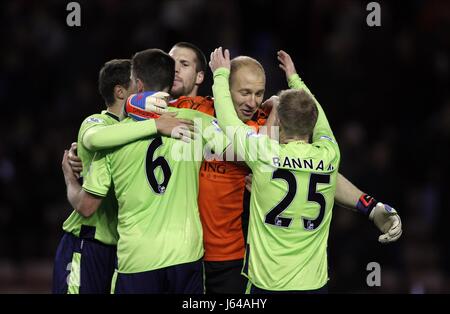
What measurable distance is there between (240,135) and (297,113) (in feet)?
1.08

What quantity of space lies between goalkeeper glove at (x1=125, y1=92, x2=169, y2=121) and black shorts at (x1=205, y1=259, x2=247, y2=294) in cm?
106

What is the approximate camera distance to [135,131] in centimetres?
441

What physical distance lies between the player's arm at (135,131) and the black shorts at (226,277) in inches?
35.7

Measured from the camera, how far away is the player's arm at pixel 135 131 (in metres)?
4.41

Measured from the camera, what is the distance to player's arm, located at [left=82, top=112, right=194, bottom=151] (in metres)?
4.41

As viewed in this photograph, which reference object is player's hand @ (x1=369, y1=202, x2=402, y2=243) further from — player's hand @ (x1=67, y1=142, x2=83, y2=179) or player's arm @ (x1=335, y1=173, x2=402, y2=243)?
player's hand @ (x1=67, y1=142, x2=83, y2=179)

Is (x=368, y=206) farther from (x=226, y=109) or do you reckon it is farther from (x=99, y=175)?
(x=99, y=175)

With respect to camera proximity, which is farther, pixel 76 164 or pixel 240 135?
pixel 76 164

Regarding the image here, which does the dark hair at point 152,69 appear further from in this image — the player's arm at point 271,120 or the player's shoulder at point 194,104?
the player's arm at point 271,120

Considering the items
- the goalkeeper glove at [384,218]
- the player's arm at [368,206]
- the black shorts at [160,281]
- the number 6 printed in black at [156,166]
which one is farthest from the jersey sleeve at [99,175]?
the goalkeeper glove at [384,218]

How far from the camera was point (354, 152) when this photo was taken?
8.57 meters

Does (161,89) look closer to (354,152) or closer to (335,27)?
(354,152)

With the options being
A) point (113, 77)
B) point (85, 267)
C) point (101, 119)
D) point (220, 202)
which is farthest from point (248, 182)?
point (85, 267)

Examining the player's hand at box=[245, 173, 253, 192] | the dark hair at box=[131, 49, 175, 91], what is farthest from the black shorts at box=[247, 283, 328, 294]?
the dark hair at box=[131, 49, 175, 91]
